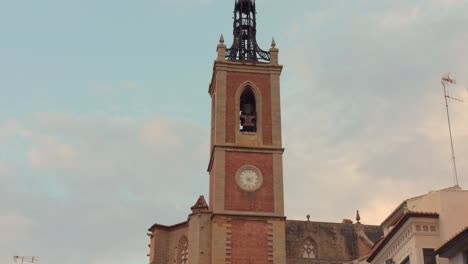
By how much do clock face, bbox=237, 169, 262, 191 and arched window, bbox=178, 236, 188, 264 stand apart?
7.74m

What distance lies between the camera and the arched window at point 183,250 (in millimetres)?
56513

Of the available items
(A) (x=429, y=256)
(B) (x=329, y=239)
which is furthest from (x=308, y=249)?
(A) (x=429, y=256)

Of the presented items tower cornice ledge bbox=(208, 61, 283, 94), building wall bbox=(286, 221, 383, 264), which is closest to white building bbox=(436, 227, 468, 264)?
tower cornice ledge bbox=(208, 61, 283, 94)

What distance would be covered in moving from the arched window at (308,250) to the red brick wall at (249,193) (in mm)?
19744

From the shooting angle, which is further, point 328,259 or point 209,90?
point 328,259

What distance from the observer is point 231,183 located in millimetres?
51844

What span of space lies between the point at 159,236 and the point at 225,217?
9.46 m

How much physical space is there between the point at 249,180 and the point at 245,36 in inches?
491

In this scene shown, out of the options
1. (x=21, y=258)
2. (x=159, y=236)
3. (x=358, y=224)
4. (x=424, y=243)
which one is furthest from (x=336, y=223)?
(x=424, y=243)

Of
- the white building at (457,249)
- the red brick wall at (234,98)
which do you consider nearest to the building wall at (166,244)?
the red brick wall at (234,98)

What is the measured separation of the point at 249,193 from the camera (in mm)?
51750

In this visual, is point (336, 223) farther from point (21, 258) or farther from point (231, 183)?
point (21, 258)

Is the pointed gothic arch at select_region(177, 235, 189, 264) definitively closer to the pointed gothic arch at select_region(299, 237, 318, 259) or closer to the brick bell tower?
the brick bell tower

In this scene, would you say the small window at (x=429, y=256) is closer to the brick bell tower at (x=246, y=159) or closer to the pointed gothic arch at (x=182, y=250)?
the brick bell tower at (x=246, y=159)
